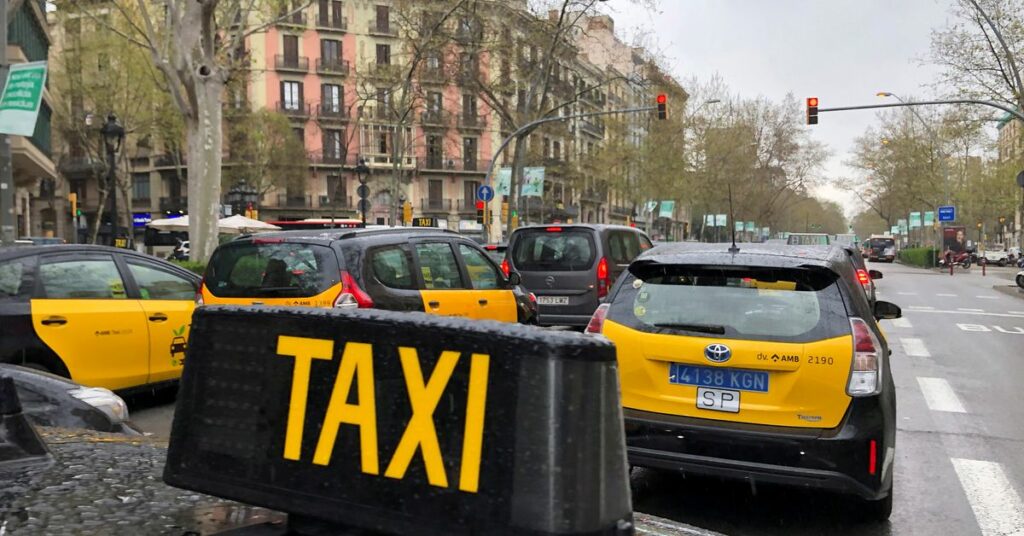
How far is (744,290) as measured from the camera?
456 centimetres

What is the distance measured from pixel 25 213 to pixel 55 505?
42.1 metres

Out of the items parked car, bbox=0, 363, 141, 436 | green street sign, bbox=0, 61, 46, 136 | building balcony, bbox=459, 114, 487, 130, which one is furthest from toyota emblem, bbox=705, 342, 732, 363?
building balcony, bbox=459, 114, 487, 130

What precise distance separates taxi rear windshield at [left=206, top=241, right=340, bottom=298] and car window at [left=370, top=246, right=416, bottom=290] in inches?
15.8

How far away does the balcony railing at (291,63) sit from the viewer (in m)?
59.4

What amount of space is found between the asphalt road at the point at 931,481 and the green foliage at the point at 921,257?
43164 millimetres

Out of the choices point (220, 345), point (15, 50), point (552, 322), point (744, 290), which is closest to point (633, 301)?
point (744, 290)

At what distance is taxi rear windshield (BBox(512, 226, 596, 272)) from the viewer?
12406 mm

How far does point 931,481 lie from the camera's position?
534cm

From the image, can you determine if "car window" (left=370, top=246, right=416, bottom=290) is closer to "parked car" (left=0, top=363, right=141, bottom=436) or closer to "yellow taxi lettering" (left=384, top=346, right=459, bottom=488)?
"parked car" (left=0, top=363, right=141, bottom=436)

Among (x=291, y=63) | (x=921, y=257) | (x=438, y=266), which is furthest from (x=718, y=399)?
(x=291, y=63)

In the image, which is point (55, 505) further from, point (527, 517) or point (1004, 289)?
point (1004, 289)

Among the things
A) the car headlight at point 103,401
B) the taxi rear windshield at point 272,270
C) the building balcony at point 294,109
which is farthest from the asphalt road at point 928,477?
the building balcony at point 294,109

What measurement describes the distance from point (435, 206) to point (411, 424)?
64.6 m

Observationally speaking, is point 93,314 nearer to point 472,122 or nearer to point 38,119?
point 38,119
